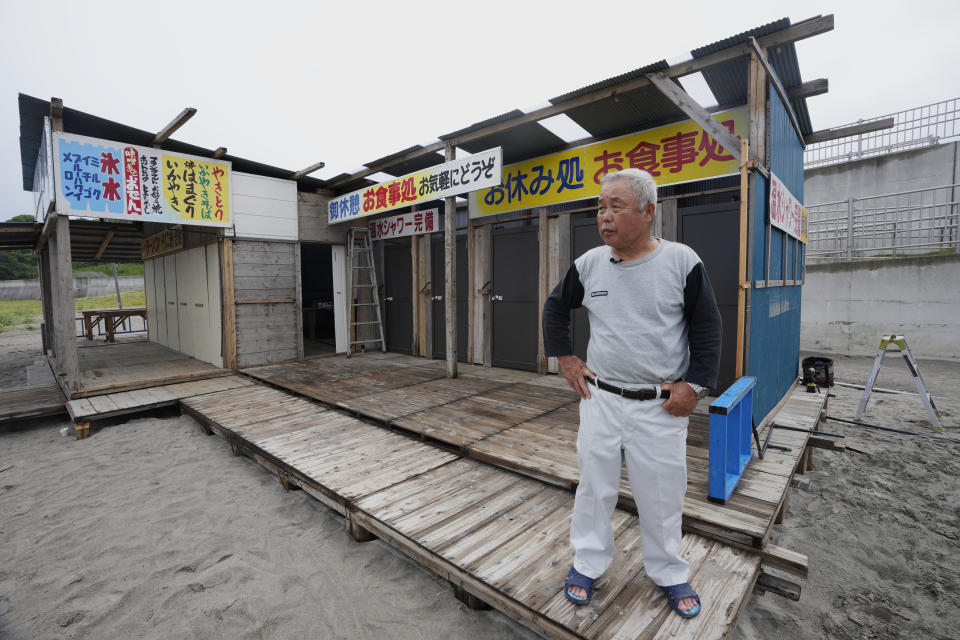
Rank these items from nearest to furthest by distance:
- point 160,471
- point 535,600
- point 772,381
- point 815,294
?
1. point 535,600
2. point 160,471
3. point 772,381
4. point 815,294

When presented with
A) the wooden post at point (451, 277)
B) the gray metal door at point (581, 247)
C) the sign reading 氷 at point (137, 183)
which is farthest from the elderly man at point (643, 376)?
the sign reading 氷 at point (137, 183)

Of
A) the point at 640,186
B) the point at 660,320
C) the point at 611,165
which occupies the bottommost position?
the point at 660,320

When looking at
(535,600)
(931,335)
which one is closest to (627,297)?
(535,600)

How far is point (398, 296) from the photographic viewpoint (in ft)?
27.6

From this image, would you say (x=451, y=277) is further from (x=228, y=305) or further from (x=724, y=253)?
(x=228, y=305)

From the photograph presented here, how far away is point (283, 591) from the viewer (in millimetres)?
2406

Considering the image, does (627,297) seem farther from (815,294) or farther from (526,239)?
(815,294)

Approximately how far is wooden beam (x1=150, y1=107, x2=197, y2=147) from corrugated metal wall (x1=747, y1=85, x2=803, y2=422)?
579cm

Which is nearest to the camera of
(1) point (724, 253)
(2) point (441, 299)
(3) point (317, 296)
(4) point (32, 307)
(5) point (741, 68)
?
(5) point (741, 68)

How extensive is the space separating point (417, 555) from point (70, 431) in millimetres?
5219

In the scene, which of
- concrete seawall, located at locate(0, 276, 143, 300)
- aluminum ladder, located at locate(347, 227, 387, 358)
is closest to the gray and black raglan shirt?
aluminum ladder, located at locate(347, 227, 387, 358)

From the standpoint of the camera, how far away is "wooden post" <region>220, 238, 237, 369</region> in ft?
22.2

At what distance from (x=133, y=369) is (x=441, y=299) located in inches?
202

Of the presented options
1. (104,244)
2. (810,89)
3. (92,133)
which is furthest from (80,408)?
(810,89)
